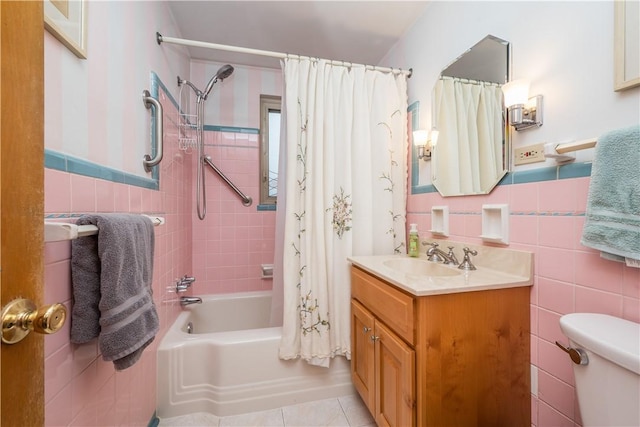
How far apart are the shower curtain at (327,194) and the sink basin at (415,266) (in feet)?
0.60

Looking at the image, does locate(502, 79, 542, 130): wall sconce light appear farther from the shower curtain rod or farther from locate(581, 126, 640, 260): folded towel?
the shower curtain rod

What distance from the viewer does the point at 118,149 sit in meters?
0.98

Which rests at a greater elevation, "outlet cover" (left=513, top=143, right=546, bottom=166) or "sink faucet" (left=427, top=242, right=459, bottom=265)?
"outlet cover" (left=513, top=143, right=546, bottom=166)

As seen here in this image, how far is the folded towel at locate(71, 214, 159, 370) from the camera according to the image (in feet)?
2.37

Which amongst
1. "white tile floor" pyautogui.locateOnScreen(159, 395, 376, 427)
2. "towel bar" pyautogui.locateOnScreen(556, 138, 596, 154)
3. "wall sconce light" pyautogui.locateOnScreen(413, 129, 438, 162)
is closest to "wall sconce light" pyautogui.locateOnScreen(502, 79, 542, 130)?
"towel bar" pyautogui.locateOnScreen(556, 138, 596, 154)

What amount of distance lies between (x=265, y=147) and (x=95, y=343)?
5.81 feet

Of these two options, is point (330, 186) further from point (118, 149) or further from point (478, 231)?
point (118, 149)

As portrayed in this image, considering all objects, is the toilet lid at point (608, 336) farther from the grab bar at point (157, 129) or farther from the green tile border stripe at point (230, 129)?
the green tile border stripe at point (230, 129)

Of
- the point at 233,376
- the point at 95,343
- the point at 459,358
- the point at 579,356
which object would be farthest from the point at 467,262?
the point at 95,343

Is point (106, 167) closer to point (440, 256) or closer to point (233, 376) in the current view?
point (233, 376)

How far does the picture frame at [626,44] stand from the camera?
0.72m

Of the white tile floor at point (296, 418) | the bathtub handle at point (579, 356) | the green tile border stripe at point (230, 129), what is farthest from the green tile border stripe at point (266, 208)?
the bathtub handle at point (579, 356)

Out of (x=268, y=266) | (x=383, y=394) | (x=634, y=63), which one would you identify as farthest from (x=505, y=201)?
(x=268, y=266)

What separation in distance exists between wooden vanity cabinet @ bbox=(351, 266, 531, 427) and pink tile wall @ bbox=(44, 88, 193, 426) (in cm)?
103
